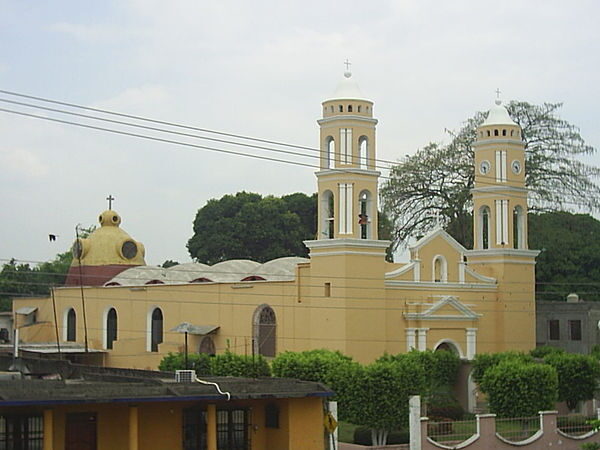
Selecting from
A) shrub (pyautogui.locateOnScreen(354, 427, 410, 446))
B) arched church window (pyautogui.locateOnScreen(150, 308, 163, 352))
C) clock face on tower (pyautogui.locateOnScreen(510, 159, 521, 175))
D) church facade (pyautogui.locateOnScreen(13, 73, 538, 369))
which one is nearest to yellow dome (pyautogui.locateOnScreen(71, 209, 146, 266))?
church facade (pyautogui.locateOnScreen(13, 73, 538, 369))

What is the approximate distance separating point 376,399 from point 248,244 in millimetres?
44375

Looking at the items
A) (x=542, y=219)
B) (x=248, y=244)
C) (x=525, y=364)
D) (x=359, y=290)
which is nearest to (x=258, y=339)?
(x=359, y=290)

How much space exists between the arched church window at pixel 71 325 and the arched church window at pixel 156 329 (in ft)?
20.4

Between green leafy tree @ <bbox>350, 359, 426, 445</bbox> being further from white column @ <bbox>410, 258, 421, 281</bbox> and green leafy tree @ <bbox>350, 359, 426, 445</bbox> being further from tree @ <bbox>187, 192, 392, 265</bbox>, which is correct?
tree @ <bbox>187, 192, 392, 265</bbox>

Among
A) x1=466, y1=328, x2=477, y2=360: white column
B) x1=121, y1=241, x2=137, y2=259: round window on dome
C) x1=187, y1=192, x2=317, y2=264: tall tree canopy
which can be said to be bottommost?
x1=466, y1=328, x2=477, y2=360: white column

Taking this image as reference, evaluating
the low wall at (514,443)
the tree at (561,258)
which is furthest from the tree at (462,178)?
the low wall at (514,443)

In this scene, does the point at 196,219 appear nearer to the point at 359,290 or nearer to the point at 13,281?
the point at 13,281

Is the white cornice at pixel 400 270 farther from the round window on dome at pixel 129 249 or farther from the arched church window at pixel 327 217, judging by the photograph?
the round window on dome at pixel 129 249

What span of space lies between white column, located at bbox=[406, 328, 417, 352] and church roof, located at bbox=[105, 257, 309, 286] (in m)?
5.23

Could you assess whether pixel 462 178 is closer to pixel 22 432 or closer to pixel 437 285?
pixel 437 285

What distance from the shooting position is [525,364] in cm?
3584

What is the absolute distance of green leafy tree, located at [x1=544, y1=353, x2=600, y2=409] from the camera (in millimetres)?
A: 37781

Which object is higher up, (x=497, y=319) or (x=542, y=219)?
(x=542, y=219)

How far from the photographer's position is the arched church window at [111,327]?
52625 mm
